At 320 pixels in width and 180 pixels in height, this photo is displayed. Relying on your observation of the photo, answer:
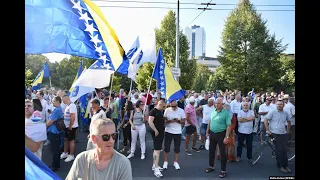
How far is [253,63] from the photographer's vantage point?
2339 cm

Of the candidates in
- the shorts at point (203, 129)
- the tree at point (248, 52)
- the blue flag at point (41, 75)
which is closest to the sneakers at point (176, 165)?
the shorts at point (203, 129)

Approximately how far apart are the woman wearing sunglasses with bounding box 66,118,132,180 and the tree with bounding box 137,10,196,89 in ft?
55.0

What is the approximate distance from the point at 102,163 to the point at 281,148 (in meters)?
4.99

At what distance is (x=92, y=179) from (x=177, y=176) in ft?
12.2

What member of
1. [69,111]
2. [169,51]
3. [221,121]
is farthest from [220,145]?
[169,51]

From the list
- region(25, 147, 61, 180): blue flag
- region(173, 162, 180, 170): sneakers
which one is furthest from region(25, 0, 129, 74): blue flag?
region(173, 162, 180, 170): sneakers

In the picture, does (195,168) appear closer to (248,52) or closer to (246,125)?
(246,125)

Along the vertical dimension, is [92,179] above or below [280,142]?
above

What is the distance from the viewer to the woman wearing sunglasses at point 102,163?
80.4 inches

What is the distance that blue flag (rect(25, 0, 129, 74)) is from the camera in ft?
10.5
